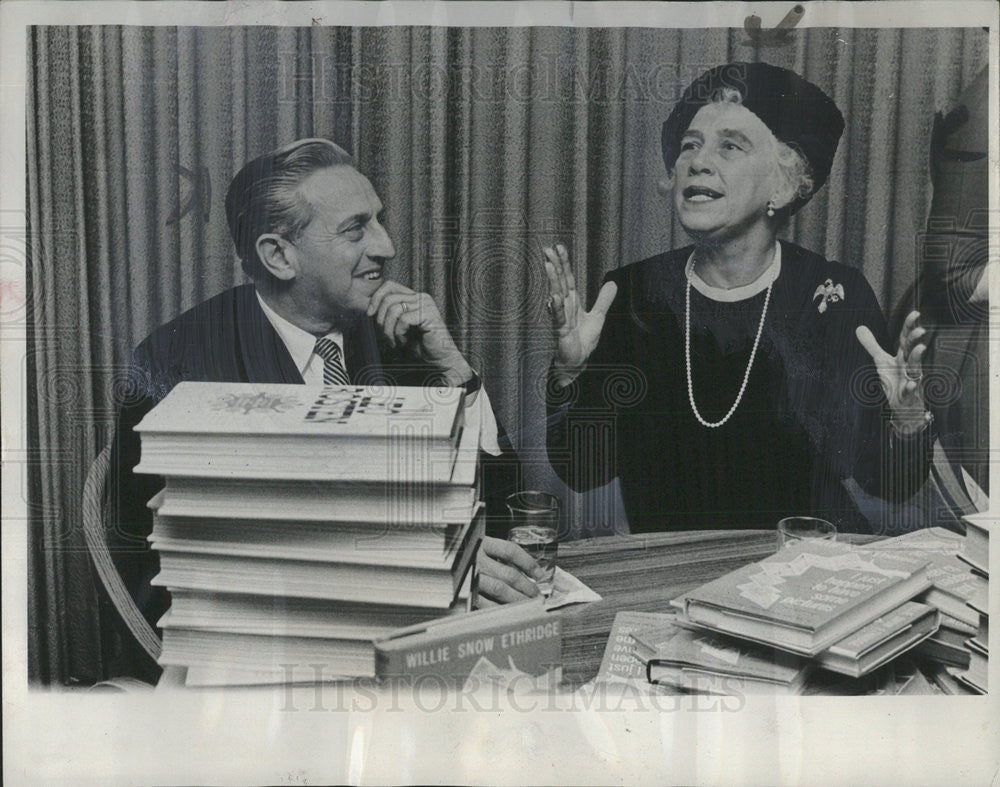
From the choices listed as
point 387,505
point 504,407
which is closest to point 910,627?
point 504,407

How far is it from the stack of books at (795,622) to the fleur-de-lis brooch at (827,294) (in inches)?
20.1

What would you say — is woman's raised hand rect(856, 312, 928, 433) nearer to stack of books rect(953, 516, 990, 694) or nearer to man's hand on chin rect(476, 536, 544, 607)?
stack of books rect(953, 516, 990, 694)

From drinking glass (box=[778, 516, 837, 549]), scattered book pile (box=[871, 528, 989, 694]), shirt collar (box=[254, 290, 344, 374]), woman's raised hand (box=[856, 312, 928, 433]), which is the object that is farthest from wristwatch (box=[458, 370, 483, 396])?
scattered book pile (box=[871, 528, 989, 694])

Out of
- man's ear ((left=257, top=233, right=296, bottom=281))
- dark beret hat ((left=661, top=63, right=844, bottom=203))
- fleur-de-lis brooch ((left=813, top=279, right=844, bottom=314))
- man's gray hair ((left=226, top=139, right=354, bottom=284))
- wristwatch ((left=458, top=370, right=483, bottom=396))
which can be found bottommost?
wristwatch ((left=458, top=370, right=483, bottom=396))

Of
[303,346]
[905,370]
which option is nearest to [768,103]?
[905,370]

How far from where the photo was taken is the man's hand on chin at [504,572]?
1931 millimetres

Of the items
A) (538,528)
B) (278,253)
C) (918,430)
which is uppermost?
(278,253)

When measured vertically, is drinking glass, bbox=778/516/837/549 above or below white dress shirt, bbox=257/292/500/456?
below

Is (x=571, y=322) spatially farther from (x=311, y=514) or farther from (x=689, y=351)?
(x=311, y=514)

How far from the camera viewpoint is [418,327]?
1921 mm

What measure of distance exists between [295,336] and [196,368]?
0.22 metres

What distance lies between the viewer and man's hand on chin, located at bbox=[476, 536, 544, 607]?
1.93m

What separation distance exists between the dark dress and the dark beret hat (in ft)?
0.74

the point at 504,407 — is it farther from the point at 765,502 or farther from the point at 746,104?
the point at 746,104
